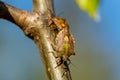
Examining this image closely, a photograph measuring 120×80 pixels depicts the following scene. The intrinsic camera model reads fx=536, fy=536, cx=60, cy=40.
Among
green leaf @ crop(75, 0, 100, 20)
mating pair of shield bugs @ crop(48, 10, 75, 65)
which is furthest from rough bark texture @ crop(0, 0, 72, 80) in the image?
green leaf @ crop(75, 0, 100, 20)

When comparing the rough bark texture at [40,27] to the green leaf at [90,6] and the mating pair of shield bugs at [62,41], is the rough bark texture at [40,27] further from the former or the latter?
the green leaf at [90,6]

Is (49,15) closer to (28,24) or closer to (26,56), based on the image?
(28,24)

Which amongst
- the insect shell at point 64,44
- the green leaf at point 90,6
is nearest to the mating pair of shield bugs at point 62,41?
the insect shell at point 64,44

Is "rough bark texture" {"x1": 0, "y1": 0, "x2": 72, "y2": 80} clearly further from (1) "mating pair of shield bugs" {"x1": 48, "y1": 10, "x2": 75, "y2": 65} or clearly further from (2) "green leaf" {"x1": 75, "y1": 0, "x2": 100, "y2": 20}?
(2) "green leaf" {"x1": 75, "y1": 0, "x2": 100, "y2": 20}

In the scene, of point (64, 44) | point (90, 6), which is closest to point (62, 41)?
point (64, 44)

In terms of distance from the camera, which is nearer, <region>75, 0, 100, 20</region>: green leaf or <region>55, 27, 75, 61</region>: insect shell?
<region>75, 0, 100, 20</region>: green leaf

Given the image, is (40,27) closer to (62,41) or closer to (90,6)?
(62,41)

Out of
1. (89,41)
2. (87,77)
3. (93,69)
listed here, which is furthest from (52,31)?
(89,41)
